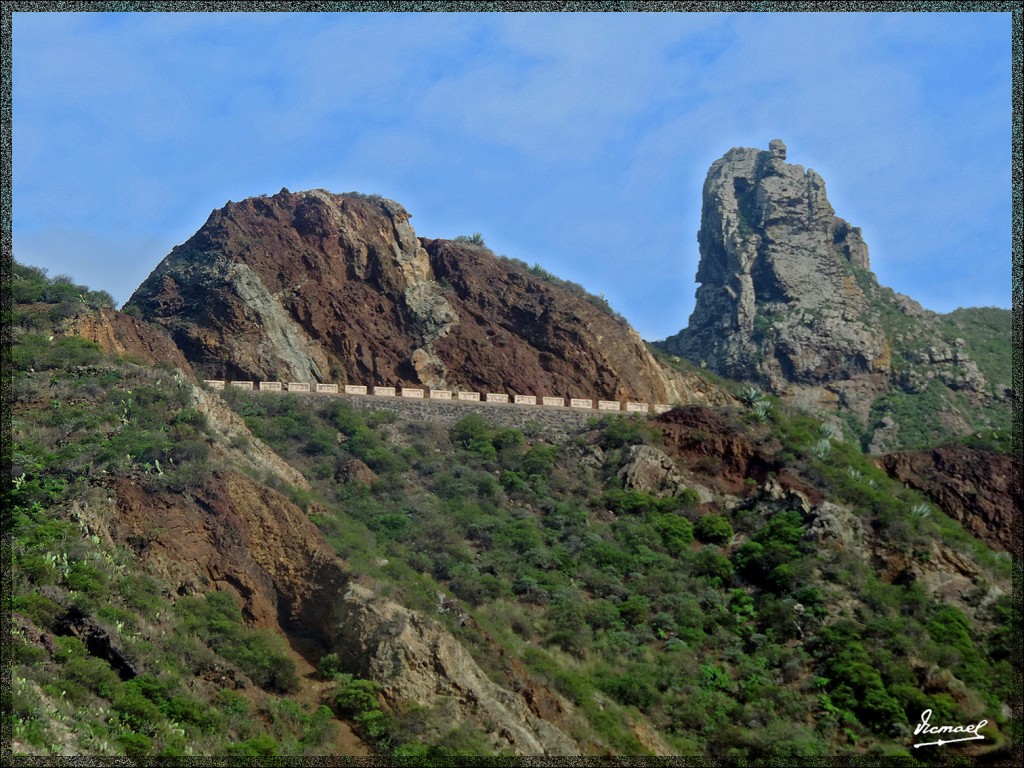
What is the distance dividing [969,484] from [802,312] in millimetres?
30222

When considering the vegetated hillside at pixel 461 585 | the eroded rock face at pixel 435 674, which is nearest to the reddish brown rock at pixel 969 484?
the vegetated hillside at pixel 461 585

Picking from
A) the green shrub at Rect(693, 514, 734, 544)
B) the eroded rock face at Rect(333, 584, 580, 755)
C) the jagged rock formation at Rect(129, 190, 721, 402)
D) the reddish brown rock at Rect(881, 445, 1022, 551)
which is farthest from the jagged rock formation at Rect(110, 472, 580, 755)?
the reddish brown rock at Rect(881, 445, 1022, 551)

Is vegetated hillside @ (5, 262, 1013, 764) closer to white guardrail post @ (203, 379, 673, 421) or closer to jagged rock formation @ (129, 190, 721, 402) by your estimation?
white guardrail post @ (203, 379, 673, 421)

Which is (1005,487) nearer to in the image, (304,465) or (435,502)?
(435,502)

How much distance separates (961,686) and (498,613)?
11250 mm

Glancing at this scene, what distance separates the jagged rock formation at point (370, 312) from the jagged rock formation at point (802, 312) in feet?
57.4

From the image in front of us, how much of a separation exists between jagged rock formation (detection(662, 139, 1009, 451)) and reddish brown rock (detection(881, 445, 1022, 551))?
18.9 m

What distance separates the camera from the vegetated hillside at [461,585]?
1138 inches

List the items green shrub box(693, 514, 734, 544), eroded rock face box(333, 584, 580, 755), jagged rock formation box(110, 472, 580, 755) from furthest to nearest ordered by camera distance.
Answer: green shrub box(693, 514, 734, 544) → jagged rock formation box(110, 472, 580, 755) → eroded rock face box(333, 584, 580, 755)

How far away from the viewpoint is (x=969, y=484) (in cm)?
4931

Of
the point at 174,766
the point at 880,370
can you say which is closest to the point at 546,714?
the point at 174,766

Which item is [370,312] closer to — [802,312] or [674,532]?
[674,532]

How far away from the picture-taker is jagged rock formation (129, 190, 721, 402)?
54.1 meters

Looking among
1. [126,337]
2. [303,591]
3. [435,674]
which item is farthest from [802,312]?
[435,674]
